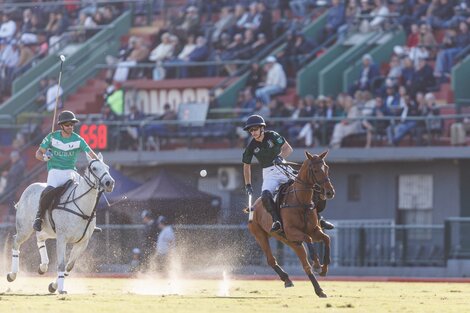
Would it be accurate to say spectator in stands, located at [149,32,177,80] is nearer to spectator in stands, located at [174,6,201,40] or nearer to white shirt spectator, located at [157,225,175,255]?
spectator in stands, located at [174,6,201,40]

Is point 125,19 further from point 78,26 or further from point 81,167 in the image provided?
point 81,167

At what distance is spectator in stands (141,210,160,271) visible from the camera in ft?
107

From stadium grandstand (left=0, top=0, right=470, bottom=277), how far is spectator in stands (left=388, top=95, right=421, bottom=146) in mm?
30

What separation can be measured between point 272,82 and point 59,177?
1516cm

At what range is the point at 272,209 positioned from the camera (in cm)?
2155

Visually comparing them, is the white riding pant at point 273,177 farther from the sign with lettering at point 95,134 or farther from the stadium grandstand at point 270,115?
the sign with lettering at point 95,134

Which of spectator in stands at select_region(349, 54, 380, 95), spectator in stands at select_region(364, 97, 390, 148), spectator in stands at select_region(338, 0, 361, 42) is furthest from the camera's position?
spectator in stands at select_region(338, 0, 361, 42)

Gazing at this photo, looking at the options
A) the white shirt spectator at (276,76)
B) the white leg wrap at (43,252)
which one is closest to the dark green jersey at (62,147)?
the white leg wrap at (43,252)

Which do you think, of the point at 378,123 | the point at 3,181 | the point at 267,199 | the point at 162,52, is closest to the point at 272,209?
the point at 267,199

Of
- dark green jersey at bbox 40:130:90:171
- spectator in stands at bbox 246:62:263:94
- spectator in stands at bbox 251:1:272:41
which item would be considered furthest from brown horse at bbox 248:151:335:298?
spectator in stands at bbox 251:1:272:41

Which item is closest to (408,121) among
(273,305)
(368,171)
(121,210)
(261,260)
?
(368,171)

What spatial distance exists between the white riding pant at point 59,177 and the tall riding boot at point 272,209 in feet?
8.86

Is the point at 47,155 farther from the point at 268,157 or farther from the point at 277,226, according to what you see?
the point at 277,226

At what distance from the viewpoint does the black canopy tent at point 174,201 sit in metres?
33.6
